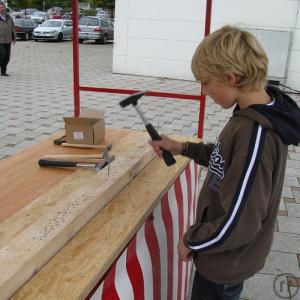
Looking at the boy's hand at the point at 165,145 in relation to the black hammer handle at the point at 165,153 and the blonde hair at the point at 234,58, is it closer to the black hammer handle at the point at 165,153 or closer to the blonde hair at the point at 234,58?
the black hammer handle at the point at 165,153

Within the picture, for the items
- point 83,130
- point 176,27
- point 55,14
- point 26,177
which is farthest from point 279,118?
point 55,14

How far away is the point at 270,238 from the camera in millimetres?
1538

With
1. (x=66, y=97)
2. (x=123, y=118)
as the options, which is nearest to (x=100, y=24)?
(x=66, y=97)

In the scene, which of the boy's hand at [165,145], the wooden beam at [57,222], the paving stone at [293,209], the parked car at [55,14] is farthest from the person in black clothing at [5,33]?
the parked car at [55,14]

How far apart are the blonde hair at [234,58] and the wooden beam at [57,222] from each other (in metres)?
0.64

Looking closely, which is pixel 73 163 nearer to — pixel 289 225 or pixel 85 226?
pixel 85 226

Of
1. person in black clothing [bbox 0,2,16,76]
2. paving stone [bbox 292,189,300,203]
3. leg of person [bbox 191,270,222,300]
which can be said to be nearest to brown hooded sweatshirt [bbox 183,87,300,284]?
leg of person [bbox 191,270,222,300]

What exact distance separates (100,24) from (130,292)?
22.3 metres

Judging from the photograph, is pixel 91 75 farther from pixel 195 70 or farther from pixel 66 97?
pixel 195 70

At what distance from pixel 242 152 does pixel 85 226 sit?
62 cm

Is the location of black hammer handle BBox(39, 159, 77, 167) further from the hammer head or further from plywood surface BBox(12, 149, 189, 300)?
the hammer head

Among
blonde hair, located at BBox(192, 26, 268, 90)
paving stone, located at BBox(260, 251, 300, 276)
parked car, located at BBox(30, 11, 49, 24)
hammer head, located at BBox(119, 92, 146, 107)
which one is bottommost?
paving stone, located at BBox(260, 251, 300, 276)

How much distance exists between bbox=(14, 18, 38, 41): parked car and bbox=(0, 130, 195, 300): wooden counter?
22.4 m

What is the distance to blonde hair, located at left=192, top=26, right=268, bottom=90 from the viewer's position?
1317mm
